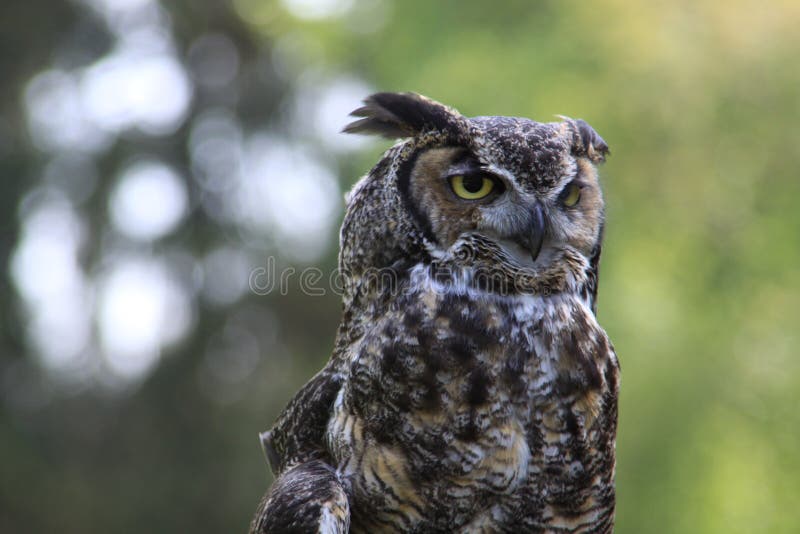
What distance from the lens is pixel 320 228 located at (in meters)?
5.69

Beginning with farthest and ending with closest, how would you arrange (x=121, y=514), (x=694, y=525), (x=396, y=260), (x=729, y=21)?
(x=121, y=514) → (x=729, y=21) → (x=694, y=525) → (x=396, y=260)

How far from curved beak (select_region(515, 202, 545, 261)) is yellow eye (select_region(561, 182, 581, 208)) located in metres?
0.11

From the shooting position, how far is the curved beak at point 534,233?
153cm

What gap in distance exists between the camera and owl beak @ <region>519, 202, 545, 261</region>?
153cm

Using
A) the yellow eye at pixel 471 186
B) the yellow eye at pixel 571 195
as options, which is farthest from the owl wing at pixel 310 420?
the yellow eye at pixel 571 195

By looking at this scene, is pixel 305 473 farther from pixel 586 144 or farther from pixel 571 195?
pixel 586 144

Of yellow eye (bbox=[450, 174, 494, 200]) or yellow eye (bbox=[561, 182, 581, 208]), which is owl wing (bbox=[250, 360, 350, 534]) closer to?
yellow eye (bbox=[450, 174, 494, 200])

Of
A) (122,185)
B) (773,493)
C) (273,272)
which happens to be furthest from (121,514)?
(773,493)

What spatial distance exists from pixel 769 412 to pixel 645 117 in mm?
1832

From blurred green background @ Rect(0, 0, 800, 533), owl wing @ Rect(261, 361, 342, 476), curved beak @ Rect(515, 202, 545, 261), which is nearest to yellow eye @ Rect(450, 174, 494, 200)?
curved beak @ Rect(515, 202, 545, 261)

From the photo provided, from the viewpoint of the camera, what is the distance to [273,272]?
230 inches

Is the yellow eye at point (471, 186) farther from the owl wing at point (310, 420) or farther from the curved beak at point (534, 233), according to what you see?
the owl wing at point (310, 420)

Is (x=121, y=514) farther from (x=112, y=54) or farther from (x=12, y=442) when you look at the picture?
(x=112, y=54)

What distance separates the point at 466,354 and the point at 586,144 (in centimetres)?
58
